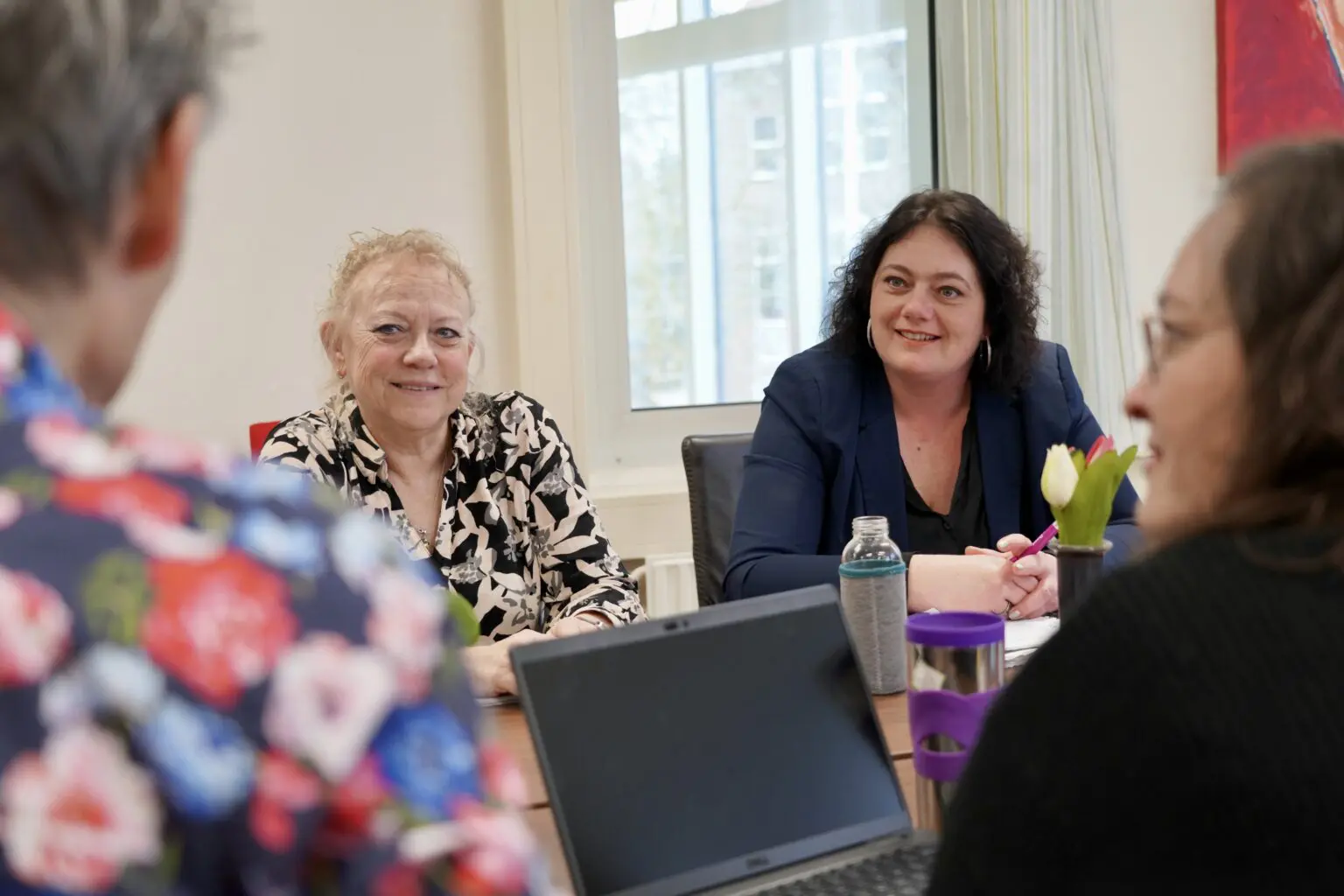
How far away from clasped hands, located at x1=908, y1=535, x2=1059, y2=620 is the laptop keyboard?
2.10 ft

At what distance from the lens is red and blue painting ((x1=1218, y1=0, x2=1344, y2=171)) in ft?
11.3

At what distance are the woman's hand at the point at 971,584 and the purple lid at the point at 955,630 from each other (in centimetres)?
54

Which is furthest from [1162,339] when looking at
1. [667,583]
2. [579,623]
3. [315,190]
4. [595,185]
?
[595,185]

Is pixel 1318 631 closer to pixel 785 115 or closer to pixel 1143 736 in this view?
pixel 1143 736

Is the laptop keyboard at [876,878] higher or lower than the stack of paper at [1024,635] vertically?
lower

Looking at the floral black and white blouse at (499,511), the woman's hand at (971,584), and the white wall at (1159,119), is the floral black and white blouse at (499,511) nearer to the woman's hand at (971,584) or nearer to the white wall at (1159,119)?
the woman's hand at (971,584)

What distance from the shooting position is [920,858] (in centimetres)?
105

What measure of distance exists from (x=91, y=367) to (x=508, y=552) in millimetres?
1479

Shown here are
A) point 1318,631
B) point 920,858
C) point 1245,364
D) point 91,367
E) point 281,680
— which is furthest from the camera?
point 920,858

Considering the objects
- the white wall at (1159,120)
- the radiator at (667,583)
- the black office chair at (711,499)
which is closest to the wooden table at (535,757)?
the black office chair at (711,499)

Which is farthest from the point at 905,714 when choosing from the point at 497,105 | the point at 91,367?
the point at 497,105

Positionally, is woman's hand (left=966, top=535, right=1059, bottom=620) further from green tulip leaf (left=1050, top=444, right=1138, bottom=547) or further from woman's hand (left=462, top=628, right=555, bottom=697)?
woman's hand (left=462, top=628, right=555, bottom=697)

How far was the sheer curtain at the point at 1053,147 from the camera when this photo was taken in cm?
312

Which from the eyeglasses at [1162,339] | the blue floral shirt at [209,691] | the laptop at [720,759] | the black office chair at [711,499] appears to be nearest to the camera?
the blue floral shirt at [209,691]
